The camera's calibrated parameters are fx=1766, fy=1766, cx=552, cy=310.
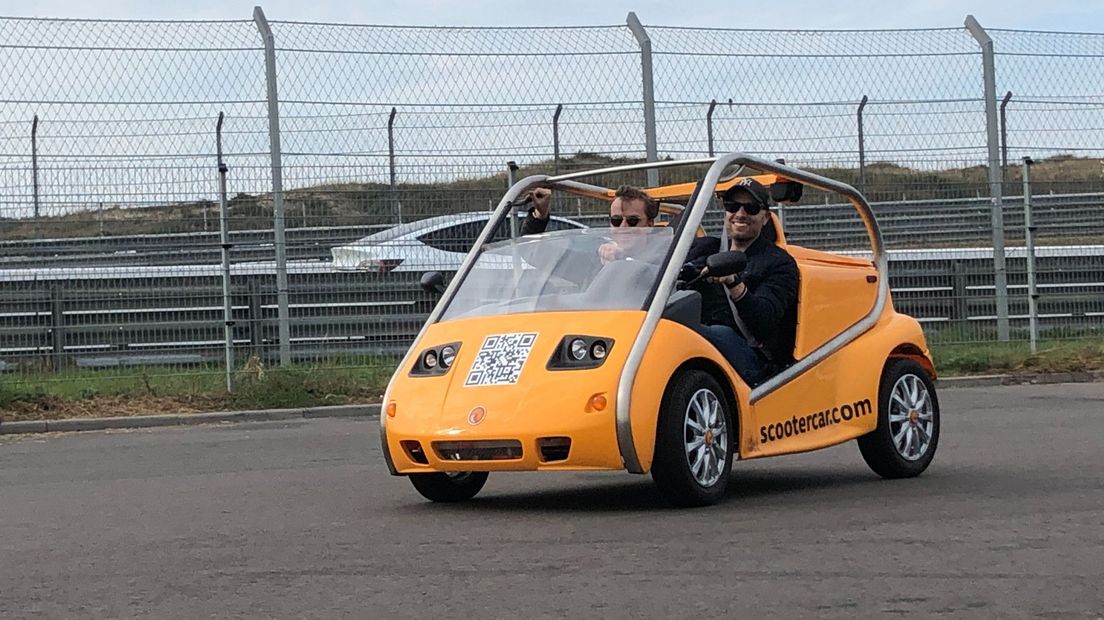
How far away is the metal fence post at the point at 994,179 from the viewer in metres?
17.6

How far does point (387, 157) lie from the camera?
51.3 ft

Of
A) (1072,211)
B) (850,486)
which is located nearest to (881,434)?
(850,486)

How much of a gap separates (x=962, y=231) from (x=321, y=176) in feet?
21.4

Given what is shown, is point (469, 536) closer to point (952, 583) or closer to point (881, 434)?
point (952, 583)

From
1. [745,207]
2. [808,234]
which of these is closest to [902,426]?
[745,207]

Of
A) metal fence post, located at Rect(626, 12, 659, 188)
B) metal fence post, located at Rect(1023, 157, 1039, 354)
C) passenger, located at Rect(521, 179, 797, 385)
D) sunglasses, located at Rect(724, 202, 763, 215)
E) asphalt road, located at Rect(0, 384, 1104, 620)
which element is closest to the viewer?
asphalt road, located at Rect(0, 384, 1104, 620)

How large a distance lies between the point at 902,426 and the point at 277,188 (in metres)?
8.46

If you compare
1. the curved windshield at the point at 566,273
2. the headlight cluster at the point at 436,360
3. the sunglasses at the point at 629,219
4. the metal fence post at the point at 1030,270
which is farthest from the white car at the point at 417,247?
the headlight cluster at the point at 436,360

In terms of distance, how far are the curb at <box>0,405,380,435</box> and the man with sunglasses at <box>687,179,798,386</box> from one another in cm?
657

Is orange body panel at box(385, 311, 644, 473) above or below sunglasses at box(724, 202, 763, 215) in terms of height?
below

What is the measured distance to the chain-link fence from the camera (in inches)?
590

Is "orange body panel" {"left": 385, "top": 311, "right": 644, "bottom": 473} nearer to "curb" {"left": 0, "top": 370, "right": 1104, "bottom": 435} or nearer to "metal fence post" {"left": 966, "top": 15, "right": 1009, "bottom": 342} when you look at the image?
"curb" {"left": 0, "top": 370, "right": 1104, "bottom": 435}

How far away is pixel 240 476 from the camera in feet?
30.8

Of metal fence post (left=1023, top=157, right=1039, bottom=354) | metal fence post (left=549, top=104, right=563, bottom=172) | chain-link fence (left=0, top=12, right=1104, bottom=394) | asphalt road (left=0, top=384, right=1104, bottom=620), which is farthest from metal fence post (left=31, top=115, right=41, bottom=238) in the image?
metal fence post (left=1023, top=157, right=1039, bottom=354)
